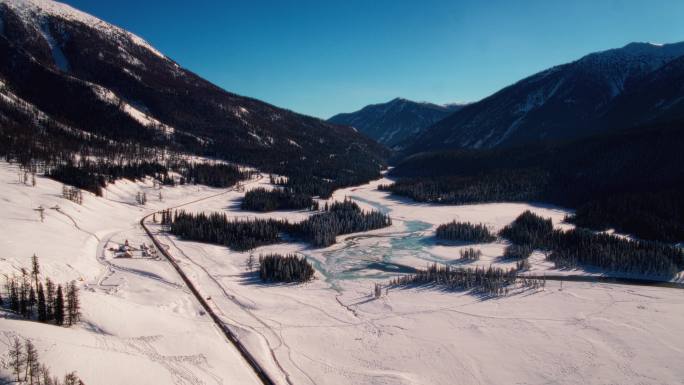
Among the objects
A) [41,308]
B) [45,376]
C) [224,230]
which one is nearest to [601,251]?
[224,230]

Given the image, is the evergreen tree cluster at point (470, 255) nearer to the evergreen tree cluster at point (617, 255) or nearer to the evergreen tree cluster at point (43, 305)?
the evergreen tree cluster at point (617, 255)

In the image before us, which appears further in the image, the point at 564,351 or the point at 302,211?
the point at 302,211

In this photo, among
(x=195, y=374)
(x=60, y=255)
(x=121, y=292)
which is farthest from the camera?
(x=60, y=255)

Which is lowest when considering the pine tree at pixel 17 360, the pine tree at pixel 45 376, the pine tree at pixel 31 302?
the pine tree at pixel 45 376

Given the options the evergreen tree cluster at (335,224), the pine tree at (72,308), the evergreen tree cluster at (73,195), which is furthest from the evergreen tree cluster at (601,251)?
the evergreen tree cluster at (73,195)

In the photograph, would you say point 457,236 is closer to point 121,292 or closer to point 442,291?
point 442,291

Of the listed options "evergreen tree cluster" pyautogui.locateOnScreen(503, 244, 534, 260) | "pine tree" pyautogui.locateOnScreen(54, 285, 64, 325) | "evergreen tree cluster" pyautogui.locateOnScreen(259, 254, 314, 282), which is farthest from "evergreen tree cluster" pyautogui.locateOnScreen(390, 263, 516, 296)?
"pine tree" pyautogui.locateOnScreen(54, 285, 64, 325)

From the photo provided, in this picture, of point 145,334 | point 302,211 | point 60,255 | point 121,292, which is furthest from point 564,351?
point 302,211

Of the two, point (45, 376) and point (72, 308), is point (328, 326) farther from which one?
point (45, 376)
